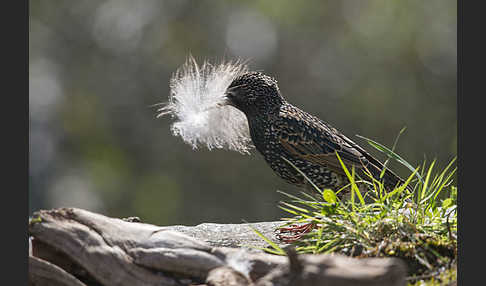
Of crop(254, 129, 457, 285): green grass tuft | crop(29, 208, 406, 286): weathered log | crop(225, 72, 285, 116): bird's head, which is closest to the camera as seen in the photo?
crop(29, 208, 406, 286): weathered log

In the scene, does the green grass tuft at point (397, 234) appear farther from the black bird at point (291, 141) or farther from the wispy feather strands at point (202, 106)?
the wispy feather strands at point (202, 106)

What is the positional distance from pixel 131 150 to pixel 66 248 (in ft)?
35.1

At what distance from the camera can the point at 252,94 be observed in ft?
18.5

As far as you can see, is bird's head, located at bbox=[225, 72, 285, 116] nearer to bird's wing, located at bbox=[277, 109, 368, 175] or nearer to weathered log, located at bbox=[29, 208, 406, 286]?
bird's wing, located at bbox=[277, 109, 368, 175]

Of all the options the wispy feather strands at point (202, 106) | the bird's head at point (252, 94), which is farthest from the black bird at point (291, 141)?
the wispy feather strands at point (202, 106)

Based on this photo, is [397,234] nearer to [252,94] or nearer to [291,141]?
[291,141]

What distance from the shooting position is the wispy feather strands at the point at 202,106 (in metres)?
5.63

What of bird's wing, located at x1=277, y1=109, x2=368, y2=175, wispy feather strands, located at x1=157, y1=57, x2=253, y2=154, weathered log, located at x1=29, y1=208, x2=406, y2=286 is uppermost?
wispy feather strands, located at x1=157, y1=57, x2=253, y2=154

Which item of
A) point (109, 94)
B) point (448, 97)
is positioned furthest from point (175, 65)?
point (448, 97)

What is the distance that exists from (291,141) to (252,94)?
22.0 inches

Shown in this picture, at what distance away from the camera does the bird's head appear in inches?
223

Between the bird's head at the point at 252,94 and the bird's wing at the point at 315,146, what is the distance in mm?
235

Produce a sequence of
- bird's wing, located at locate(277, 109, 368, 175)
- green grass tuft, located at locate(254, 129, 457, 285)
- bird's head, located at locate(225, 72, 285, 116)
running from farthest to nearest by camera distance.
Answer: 1. bird's head, located at locate(225, 72, 285, 116)
2. bird's wing, located at locate(277, 109, 368, 175)
3. green grass tuft, located at locate(254, 129, 457, 285)

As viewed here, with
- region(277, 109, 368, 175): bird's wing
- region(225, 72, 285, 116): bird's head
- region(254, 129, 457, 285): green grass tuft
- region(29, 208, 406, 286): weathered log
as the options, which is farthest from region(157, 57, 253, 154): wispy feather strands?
region(29, 208, 406, 286): weathered log
